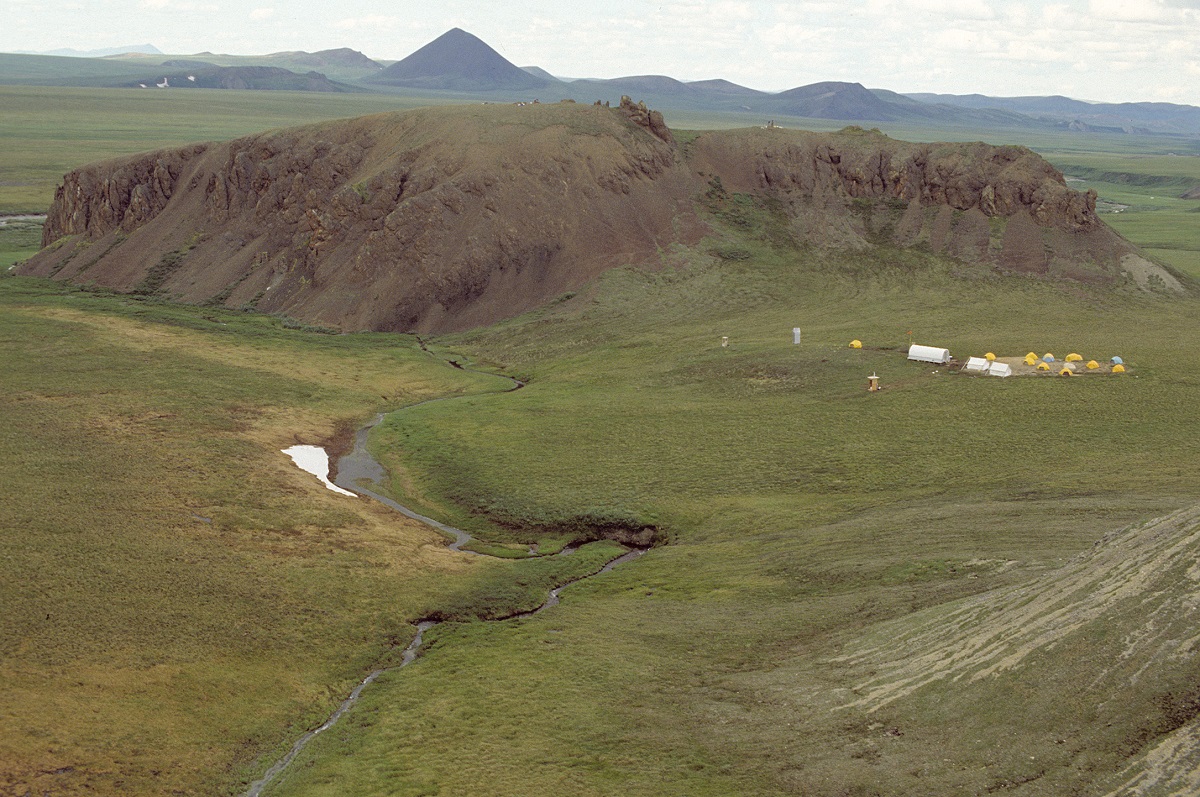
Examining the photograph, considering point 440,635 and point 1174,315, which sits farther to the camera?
point 1174,315

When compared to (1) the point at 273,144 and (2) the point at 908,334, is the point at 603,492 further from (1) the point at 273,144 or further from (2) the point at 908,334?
(1) the point at 273,144

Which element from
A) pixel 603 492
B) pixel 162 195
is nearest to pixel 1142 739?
pixel 603 492

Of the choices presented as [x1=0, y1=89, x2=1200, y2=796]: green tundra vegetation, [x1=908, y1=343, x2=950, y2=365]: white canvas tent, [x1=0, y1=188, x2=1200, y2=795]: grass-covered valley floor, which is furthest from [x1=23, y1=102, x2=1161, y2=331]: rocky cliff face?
[x1=908, y1=343, x2=950, y2=365]: white canvas tent

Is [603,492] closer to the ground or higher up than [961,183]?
closer to the ground

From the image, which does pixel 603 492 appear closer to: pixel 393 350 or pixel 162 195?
pixel 393 350

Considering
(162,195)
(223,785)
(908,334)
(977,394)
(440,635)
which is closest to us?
(223,785)

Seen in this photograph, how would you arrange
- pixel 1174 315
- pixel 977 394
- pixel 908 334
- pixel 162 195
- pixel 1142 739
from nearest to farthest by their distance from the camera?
pixel 1142 739, pixel 977 394, pixel 908 334, pixel 1174 315, pixel 162 195

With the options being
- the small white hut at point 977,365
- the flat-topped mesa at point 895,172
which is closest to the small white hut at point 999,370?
the small white hut at point 977,365

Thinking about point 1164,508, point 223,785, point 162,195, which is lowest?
point 223,785
